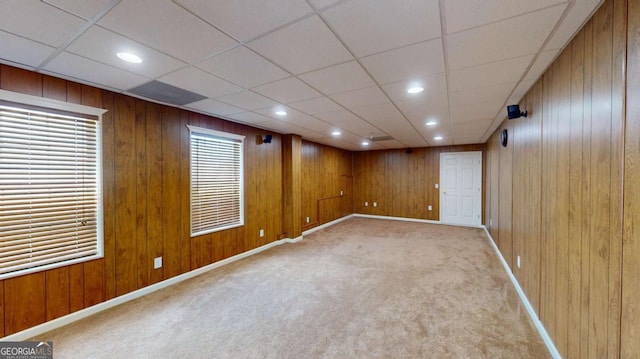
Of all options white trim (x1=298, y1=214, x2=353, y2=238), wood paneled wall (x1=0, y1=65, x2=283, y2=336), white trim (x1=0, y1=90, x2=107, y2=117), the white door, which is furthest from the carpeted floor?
the white door

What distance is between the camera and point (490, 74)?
85.7 inches

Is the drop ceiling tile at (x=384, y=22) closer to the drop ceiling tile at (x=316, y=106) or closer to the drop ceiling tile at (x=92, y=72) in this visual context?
the drop ceiling tile at (x=316, y=106)

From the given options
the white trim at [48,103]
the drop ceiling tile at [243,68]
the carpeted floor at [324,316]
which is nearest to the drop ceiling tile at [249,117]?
the drop ceiling tile at [243,68]

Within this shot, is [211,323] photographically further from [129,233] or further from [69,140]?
[69,140]

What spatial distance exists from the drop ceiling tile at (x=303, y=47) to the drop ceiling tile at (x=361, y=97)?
2.35ft

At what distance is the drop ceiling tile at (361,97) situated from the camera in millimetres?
2605

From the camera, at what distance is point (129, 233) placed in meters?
2.79

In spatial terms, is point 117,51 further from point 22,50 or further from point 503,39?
point 503,39

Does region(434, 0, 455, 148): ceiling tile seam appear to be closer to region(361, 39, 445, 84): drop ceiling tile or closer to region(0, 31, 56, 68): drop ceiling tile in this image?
region(361, 39, 445, 84): drop ceiling tile

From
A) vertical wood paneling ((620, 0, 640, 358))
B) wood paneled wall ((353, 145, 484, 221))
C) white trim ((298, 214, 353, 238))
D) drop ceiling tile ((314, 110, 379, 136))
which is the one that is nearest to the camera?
vertical wood paneling ((620, 0, 640, 358))

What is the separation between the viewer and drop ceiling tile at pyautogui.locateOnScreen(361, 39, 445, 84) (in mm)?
1758

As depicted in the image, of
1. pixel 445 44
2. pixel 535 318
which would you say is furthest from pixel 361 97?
pixel 535 318

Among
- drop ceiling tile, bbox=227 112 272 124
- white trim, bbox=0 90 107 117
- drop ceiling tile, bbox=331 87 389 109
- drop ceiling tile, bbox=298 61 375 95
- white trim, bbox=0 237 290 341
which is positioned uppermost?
drop ceiling tile, bbox=227 112 272 124

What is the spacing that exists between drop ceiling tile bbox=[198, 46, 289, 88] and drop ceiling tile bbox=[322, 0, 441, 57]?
0.69 metres
